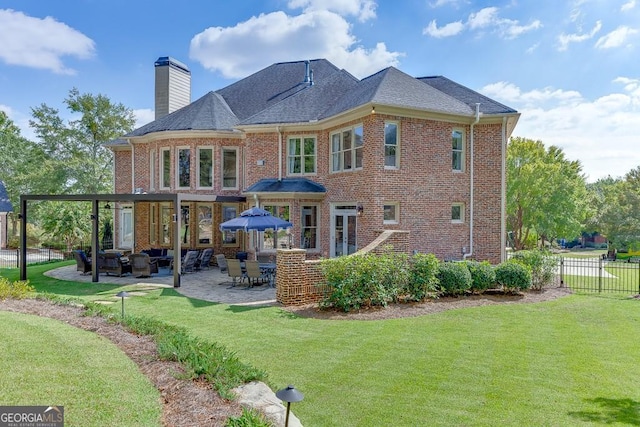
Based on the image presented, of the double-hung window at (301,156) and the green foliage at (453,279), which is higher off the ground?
the double-hung window at (301,156)

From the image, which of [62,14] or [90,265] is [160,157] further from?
[62,14]

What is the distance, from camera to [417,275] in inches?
413

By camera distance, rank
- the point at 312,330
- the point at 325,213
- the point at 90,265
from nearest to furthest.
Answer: the point at 312,330 < the point at 90,265 < the point at 325,213

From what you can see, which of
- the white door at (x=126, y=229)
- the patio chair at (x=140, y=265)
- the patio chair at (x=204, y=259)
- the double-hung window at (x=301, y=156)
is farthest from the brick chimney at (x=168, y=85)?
the patio chair at (x=140, y=265)

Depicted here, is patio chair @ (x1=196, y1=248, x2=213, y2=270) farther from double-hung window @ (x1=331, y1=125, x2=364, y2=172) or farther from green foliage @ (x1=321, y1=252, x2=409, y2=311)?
green foliage @ (x1=321, y1=252, x2=409, y2=311)

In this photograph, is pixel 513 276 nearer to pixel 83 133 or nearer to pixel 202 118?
pixel 202 118

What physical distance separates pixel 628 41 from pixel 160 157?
762 inches

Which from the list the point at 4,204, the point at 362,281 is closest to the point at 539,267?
the point at 362,281

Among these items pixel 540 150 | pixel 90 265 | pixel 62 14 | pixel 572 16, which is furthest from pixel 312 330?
pixel 540 150

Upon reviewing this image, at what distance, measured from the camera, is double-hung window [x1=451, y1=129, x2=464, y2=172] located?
15305mm

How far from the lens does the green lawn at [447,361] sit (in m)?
4.59

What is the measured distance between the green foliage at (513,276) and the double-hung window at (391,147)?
16.6 feet

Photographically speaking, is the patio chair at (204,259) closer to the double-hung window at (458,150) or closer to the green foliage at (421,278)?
the green foliage at (421,278)

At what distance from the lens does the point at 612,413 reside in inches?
181
